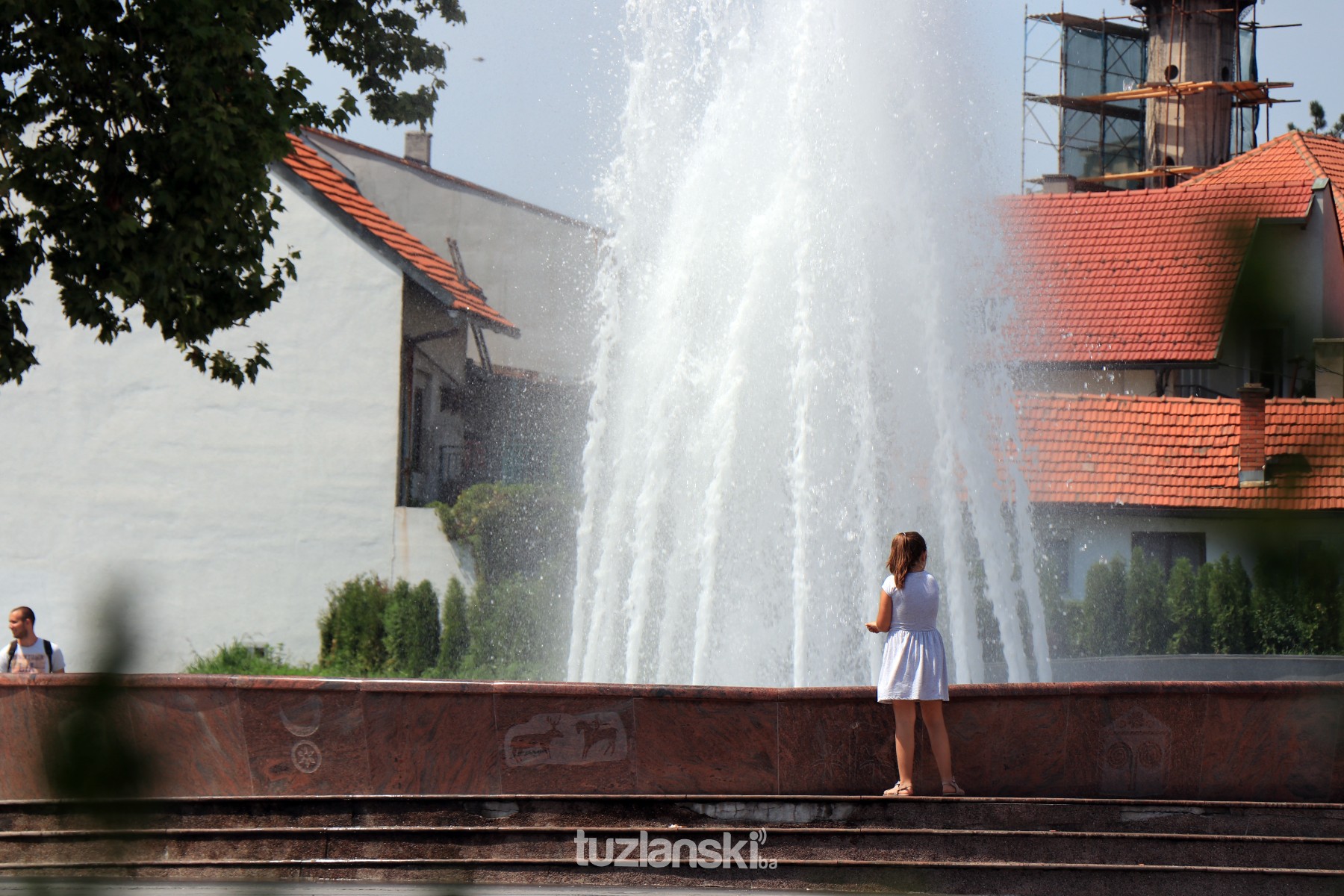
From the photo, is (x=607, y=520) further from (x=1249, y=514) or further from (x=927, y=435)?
(x=1249, y=514)

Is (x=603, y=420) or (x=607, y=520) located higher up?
(x=603, y=420)

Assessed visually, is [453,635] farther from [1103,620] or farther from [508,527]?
[1103,620]

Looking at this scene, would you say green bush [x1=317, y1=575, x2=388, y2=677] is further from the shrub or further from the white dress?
the white dress

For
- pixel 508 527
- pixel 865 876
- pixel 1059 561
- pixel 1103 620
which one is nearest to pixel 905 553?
pixel 865 876

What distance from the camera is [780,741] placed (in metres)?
8.07

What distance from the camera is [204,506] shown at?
2180 cm

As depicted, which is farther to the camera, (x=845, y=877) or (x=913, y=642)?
(x=913, y=642)

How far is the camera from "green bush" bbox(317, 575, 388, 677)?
1950 centimetres

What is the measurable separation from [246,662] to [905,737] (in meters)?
13.9

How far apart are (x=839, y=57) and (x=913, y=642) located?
755cm

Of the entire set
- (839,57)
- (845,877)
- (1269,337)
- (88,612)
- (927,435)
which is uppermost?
(839,57)

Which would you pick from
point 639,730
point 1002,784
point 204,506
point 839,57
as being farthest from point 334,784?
point 204,506

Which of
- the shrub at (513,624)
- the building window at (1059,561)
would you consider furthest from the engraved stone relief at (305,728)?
the building window at (1059,561)

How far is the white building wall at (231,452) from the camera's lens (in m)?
21.5
